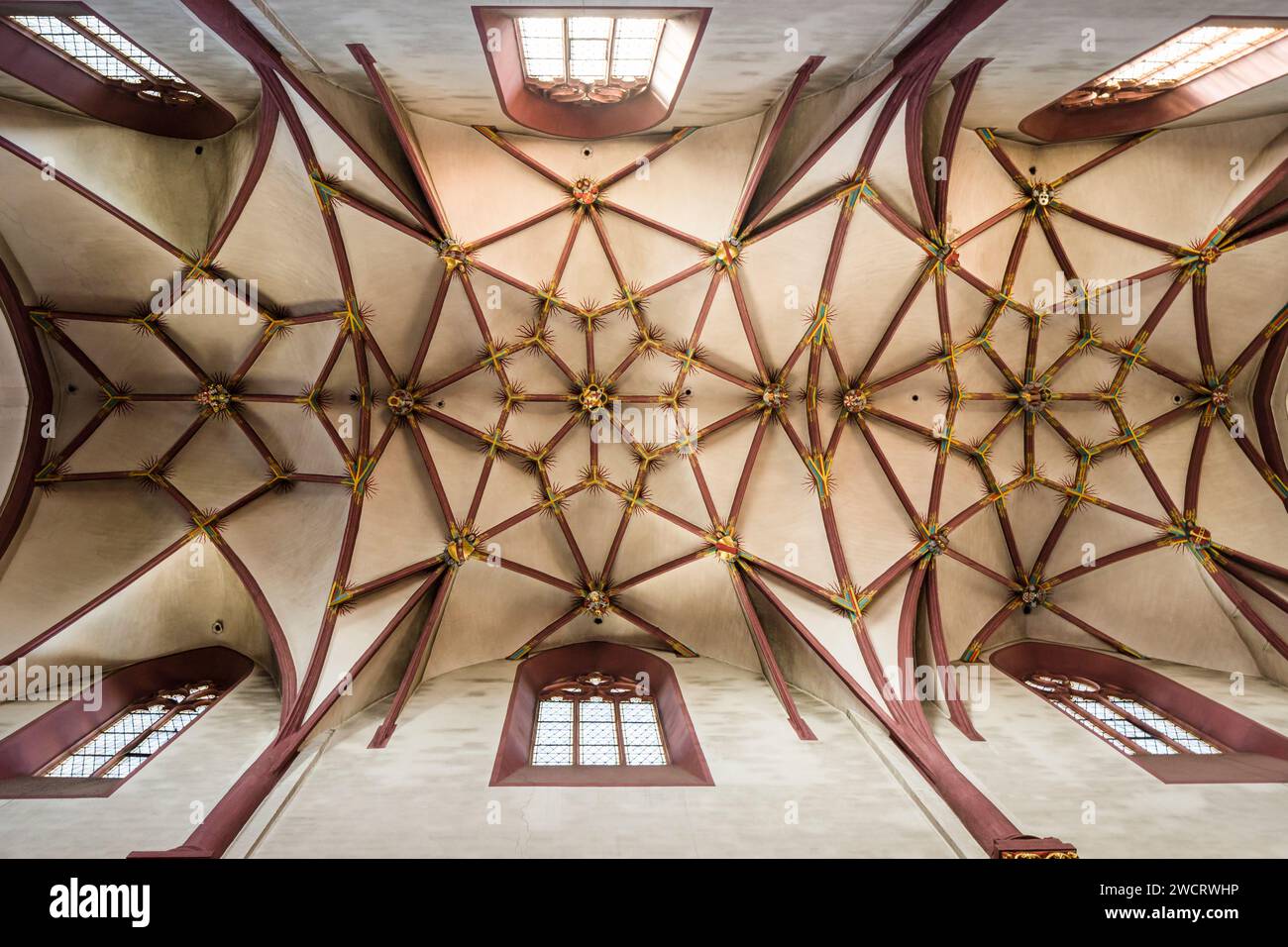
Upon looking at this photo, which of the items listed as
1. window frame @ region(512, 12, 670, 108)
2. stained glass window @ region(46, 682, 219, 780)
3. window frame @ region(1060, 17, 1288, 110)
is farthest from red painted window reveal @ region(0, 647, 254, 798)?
window frame @ region(1060, 17, 1288, 110)

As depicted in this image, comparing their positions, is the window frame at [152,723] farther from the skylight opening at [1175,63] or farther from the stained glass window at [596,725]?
the skylight opening at [1175,63]

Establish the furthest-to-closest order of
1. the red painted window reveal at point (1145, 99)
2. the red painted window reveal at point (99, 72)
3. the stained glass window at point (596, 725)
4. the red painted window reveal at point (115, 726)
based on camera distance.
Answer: the stained glass window at point (596, 725) < the red painted window reveal at point (1145, 99) < the red painted window reveal at point (115, 726) < the red painted window reveal at point (99, 72)

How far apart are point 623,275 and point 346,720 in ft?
29.9

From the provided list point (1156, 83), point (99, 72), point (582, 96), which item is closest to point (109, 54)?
point (99, 72)

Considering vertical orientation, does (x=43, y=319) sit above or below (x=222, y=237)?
below

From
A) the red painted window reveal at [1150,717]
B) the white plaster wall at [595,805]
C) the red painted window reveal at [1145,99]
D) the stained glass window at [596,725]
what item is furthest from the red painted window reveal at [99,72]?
→ the red painted window reveal at [1150,717]

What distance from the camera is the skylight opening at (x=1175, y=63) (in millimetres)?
10758

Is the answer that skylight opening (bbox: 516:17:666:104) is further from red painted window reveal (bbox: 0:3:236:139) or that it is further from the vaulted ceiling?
red painted window reveal (bbox: 0:3:236:139)

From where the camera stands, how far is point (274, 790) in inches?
389

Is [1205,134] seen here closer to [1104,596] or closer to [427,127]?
[1104,596]

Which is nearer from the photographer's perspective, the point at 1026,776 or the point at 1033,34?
the point at 1033,34

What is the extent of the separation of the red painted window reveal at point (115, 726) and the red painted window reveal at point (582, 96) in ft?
35.8

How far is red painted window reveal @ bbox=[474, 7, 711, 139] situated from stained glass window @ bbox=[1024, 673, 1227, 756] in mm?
11923

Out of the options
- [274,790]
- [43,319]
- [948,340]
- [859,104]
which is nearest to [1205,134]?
[948,340]
